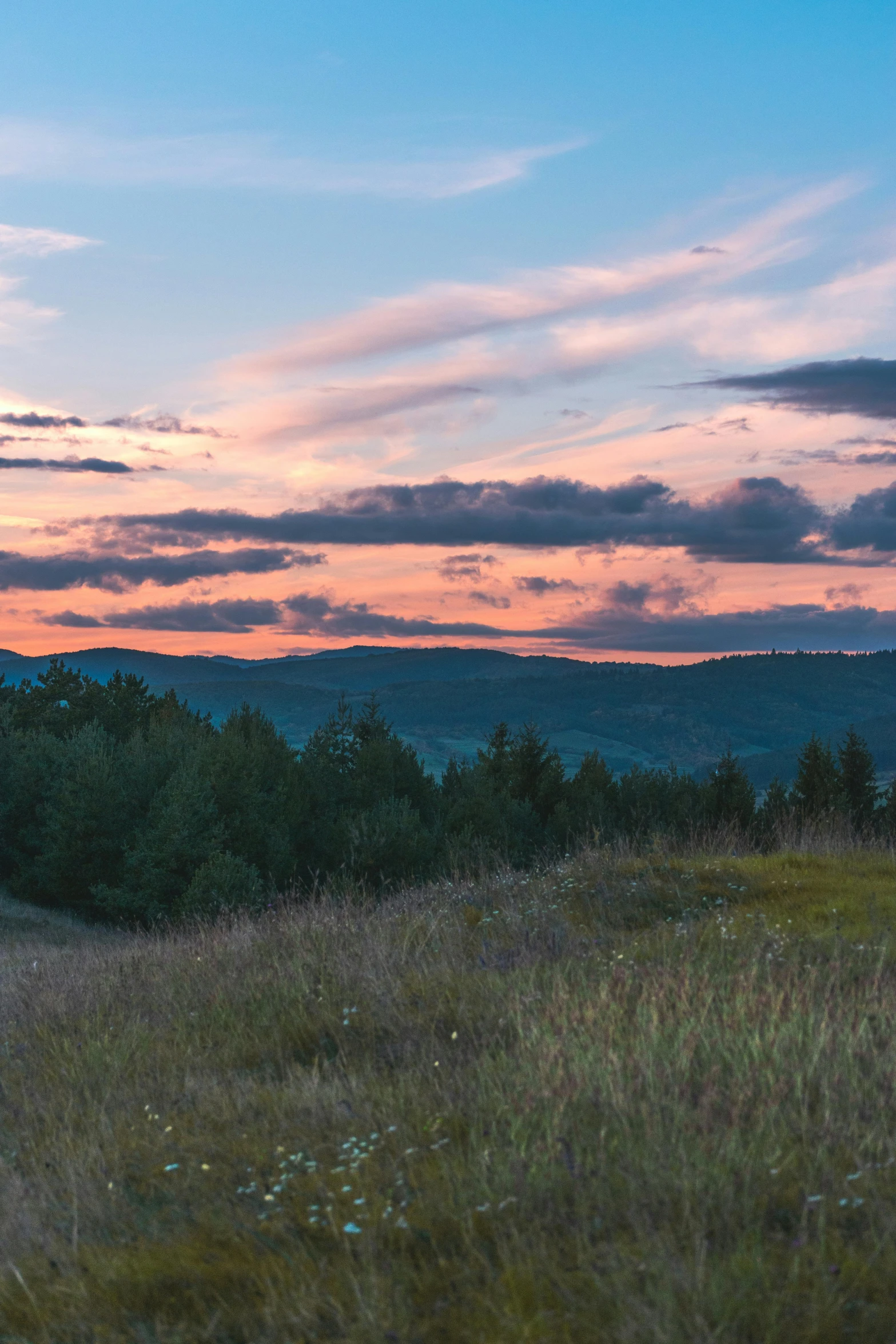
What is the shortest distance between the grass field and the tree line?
27.6 feet

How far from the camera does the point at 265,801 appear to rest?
167ft

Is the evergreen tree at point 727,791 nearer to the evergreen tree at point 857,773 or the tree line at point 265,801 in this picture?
the tree line at point 265,801

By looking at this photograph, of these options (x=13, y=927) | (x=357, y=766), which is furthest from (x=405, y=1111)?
(x=357, y=766)

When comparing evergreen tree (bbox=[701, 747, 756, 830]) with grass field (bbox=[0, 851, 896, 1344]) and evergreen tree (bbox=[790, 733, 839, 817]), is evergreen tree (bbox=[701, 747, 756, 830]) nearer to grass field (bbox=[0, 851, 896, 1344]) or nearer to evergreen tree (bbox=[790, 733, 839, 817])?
evergreen tree (bbox=[790, 733, 839, 817])

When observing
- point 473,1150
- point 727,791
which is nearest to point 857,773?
point 727,791

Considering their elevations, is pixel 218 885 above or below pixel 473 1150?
below

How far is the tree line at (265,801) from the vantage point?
143ft

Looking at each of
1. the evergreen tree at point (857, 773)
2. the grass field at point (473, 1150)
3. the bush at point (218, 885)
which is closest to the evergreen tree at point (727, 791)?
the evergreen tree at point (857, 773)

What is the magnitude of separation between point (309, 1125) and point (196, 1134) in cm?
75

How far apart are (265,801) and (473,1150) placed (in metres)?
47.0

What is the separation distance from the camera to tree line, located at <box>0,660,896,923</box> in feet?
143

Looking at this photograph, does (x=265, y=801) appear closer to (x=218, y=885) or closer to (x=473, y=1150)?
(x=218, y=885)

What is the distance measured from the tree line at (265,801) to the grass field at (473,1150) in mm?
8426

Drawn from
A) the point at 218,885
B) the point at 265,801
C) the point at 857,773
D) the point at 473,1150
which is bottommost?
the point at 857,773
